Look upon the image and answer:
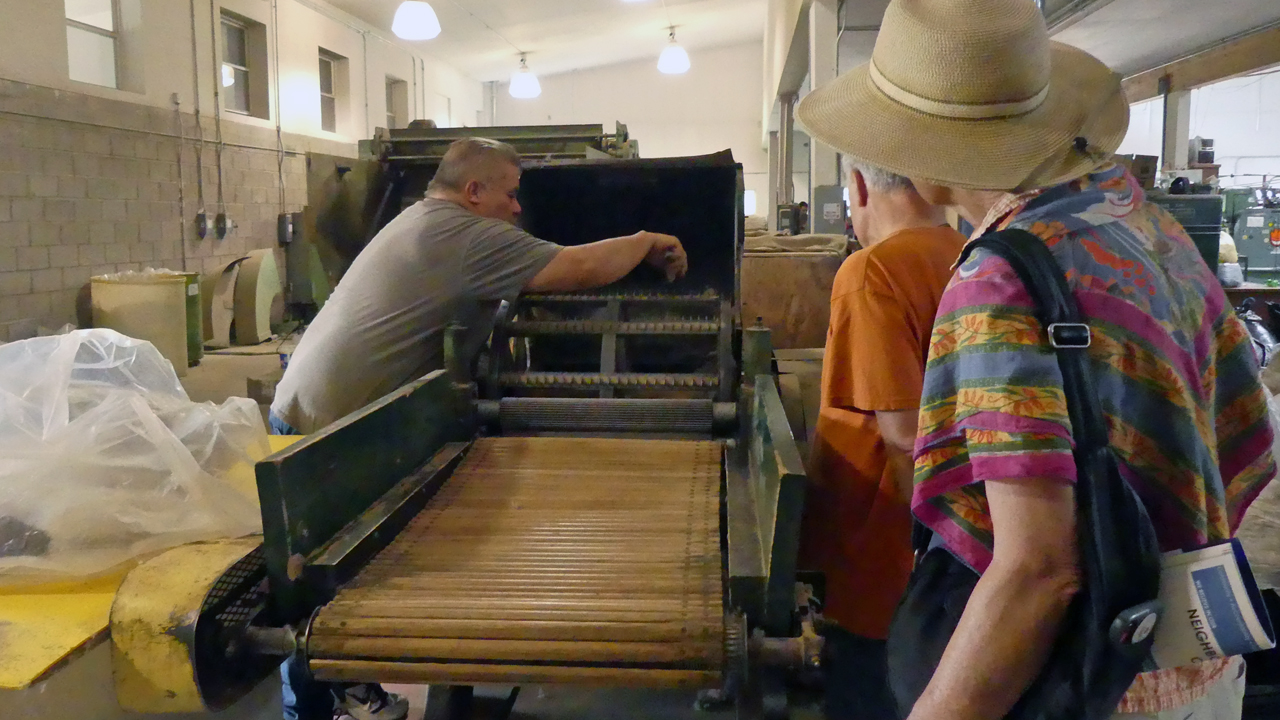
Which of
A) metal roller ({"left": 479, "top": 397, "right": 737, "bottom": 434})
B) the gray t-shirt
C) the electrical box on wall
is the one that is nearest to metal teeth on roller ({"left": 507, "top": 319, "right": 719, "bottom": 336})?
the gray t-shirt

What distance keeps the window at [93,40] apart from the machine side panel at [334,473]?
18.5ft

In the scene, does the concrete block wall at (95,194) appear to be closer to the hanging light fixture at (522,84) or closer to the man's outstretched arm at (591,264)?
the hanging light fixture at (522,84)

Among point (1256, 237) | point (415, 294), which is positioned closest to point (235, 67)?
point (415, 294)

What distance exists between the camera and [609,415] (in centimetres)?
223

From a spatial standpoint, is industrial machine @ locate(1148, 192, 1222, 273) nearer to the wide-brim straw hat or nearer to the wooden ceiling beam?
the wide-brim straw hat

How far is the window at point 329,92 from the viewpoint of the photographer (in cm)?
987

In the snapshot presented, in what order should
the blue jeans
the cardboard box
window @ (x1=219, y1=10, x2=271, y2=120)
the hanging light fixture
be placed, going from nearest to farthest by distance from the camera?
the blue jeans
the cardboard box
window @ (x1=219, y1=10, x2=271, y2=120)
the hanging light fixture

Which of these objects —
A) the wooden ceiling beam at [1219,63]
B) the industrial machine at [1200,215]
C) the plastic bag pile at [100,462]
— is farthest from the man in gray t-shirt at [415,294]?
the wooden ceiling beam at [1219,63]

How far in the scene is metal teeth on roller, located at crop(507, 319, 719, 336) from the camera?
2.41 metres

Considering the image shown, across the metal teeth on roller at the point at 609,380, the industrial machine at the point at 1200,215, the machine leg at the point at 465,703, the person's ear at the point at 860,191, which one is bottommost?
the machine leg at the point at 465,703

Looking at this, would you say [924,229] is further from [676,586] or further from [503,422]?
[503,422]

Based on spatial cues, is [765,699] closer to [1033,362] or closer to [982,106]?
[1033,362]

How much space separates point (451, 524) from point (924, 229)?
100 centimetres

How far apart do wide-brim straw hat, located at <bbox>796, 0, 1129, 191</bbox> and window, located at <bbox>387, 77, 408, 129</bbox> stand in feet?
37.4
